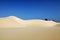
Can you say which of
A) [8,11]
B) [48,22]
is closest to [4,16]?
[8,11]

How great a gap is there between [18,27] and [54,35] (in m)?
0.52

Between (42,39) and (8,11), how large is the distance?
0.62 m

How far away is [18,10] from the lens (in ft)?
11.2

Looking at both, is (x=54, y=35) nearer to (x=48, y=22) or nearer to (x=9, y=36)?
(x=48, y=22)

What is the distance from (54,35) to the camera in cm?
339

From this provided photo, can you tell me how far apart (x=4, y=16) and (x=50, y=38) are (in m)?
0.72

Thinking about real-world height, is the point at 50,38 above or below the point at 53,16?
below

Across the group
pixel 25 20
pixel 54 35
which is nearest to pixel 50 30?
pixel 54 35

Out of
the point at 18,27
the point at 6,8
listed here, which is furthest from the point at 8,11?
the point at 18,27

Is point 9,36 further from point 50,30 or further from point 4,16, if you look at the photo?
point 50,30

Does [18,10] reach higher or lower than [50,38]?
higher

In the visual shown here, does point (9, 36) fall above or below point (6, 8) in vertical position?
below

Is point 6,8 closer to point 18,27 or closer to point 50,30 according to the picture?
point 18,27

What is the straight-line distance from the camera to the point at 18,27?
11.1 ft
